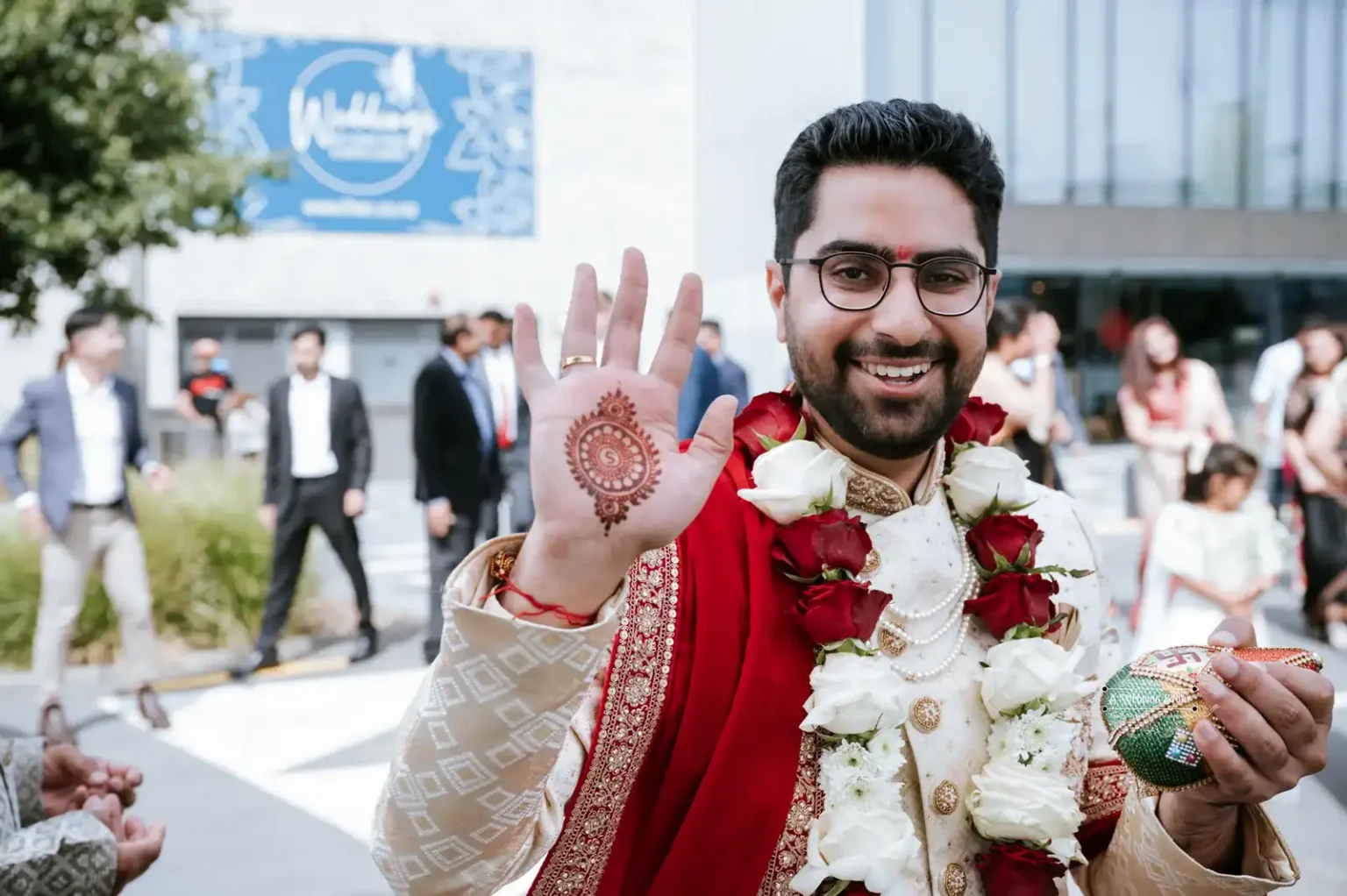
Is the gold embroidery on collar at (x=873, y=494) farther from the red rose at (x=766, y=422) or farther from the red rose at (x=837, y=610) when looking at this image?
the red rose at (x=837, y=610)

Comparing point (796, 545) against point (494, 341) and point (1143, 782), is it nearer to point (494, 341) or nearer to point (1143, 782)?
point (1143, 782)

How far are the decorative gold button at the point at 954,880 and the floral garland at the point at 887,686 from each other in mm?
31

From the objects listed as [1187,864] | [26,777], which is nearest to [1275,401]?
[1187,864]

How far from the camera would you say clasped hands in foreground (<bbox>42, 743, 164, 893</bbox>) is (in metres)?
2.30

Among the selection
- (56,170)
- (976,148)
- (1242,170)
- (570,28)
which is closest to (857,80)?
(570,28)

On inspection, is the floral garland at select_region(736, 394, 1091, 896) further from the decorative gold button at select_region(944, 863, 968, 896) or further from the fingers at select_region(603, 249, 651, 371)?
the fingers at select_region(603, 249, 651, 371)

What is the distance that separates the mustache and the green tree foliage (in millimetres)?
11629

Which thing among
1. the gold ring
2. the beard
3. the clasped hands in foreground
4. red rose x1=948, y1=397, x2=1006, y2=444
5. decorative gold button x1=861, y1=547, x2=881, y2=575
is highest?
the gold ring

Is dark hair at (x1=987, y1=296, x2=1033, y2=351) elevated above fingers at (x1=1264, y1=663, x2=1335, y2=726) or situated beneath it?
elevated above

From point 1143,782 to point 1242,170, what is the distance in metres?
26.2

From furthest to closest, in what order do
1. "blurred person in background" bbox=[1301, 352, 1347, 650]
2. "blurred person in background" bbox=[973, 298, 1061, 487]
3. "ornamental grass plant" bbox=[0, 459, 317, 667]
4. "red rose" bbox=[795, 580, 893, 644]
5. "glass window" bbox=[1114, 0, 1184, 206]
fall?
"glass window" bbox=[1114, 0, 1184, 206]
"ornamental grass plant" bbox=[0, 459, 317, 667]
"blurred person in background" bbox=[1301, 352, 1347, 650]
"blurred person in background" bbox=[973, 298, 1061, 487]
"red rose" bbox=[795, 580, 893, 644]

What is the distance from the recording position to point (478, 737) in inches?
50.4

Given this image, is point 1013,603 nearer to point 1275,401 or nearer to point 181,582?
point 181,582

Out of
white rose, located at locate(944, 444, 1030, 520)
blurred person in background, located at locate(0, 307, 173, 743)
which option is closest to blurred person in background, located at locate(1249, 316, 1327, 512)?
blurred person in background, located at locate(0, 307, 173, 743)
